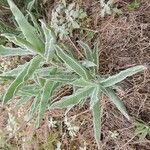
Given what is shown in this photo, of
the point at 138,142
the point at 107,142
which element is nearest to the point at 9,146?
the point at 107,142

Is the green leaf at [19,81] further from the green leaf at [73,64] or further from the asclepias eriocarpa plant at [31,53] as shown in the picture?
the green leaf at [73,64]

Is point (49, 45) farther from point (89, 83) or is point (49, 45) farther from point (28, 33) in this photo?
point (89, 83)

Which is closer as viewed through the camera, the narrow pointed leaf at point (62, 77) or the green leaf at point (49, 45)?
the green leaf at point (49, 45)

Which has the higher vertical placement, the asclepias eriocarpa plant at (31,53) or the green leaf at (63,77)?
the asclepias eriocarpa plant at (31,53)

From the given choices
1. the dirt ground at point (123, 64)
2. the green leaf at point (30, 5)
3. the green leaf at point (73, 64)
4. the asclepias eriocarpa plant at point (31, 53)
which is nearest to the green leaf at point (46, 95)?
the asclepias eriocarpa plant at point (31, 53)

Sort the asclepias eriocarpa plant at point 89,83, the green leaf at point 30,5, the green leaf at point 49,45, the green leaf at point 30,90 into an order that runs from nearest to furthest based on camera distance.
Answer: the green leaf at point 49,45 < the asclepias eriocarpa plant at point 89,83 < the green leaf at point 30,90 < the green leaf at point 30,5

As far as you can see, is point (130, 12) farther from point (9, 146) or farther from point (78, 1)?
point (9, 146)

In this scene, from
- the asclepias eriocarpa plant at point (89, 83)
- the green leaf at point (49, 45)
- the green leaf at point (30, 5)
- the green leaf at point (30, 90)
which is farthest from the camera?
the green leaf at point (30, 5)
